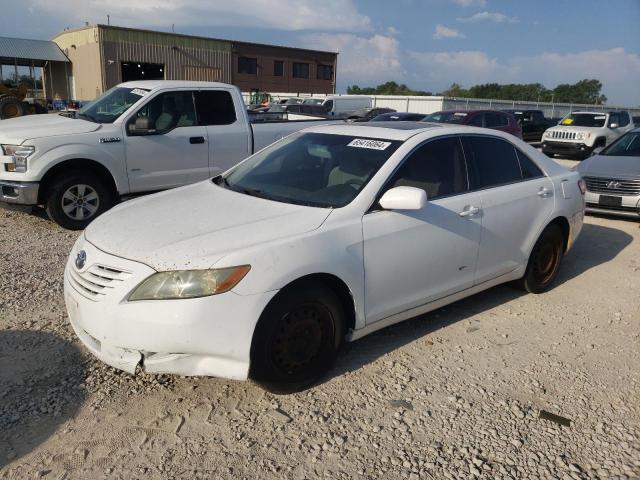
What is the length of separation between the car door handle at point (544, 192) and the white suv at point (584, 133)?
1324 centimetres

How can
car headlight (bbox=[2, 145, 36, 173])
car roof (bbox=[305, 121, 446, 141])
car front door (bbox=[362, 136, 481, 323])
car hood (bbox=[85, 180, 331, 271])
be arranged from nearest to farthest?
car hood (bbox=[85, 180, 331, 271]) → car front door (bbox=[362, 136, 481, 323]) → car roof (bbox=[305, 121, 446, 141]) → car headlight (bbox=[2, 145, 36, 173])

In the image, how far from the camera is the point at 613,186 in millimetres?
8086

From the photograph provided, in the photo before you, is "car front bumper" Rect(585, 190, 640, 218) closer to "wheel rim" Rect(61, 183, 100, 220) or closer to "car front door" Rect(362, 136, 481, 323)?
"car front door" Rect(362, 136, 481, 323)

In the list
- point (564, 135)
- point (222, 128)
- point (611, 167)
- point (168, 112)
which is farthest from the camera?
point (564, 135)

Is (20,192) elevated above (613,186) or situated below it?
below

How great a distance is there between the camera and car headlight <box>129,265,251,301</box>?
111 inches

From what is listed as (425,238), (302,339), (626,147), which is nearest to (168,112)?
(425,238)

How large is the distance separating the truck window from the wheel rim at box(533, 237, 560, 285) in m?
4.84

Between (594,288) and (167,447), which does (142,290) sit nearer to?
(167,447)

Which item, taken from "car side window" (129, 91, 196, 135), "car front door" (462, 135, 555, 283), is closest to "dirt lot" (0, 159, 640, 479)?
"car front door" (462, 135, 555, 283)

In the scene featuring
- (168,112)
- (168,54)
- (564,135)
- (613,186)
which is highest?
(168,54)

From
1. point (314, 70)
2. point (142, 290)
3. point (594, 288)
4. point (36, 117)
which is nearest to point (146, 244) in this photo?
point (142, 290)

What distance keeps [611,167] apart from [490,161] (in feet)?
16.8

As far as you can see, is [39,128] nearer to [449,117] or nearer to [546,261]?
[546,261]
